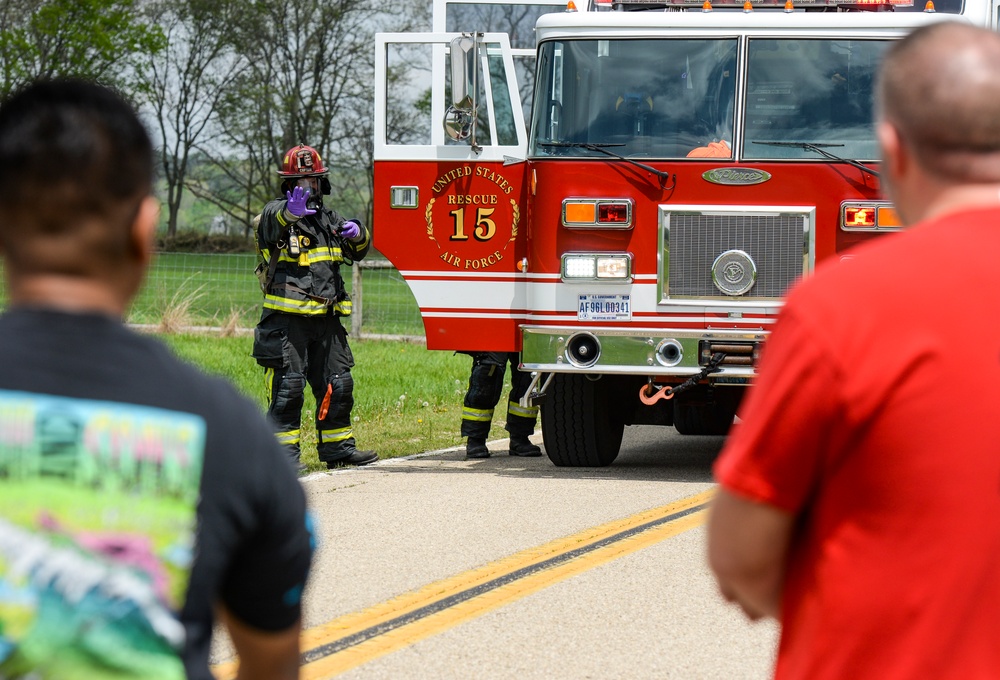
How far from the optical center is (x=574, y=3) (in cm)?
976

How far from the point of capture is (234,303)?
27.6 metres

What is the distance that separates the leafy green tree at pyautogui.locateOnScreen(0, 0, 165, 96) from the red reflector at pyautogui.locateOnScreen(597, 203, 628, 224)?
91.8 feet

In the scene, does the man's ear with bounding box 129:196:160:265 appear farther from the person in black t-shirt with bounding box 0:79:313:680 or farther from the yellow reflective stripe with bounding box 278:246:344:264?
the yellow reflective stripe with bounding box 278:246:344:264

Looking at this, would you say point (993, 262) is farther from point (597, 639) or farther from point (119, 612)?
point (597, 639)

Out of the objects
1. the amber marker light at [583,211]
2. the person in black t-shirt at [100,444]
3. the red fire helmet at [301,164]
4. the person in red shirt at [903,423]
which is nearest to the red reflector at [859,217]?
the amber marker light at [583,211]

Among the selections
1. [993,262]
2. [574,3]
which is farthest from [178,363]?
[574,3]

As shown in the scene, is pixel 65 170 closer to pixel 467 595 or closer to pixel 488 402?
pixel 467 595

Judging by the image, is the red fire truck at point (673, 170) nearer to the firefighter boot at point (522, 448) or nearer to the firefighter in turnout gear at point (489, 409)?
the firefighter in turnout gear at point (489, 409)

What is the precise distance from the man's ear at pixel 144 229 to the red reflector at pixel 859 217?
301 inches

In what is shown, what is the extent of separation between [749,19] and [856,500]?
7.76 meters

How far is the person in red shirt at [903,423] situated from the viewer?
1.87m

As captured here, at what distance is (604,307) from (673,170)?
94 cm

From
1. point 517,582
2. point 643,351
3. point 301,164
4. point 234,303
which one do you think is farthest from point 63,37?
point 517,582

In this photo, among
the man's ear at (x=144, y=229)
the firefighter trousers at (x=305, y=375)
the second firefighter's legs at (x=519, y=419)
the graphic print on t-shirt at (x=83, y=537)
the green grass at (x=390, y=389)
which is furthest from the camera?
the green grass at (x=390, y=389)
